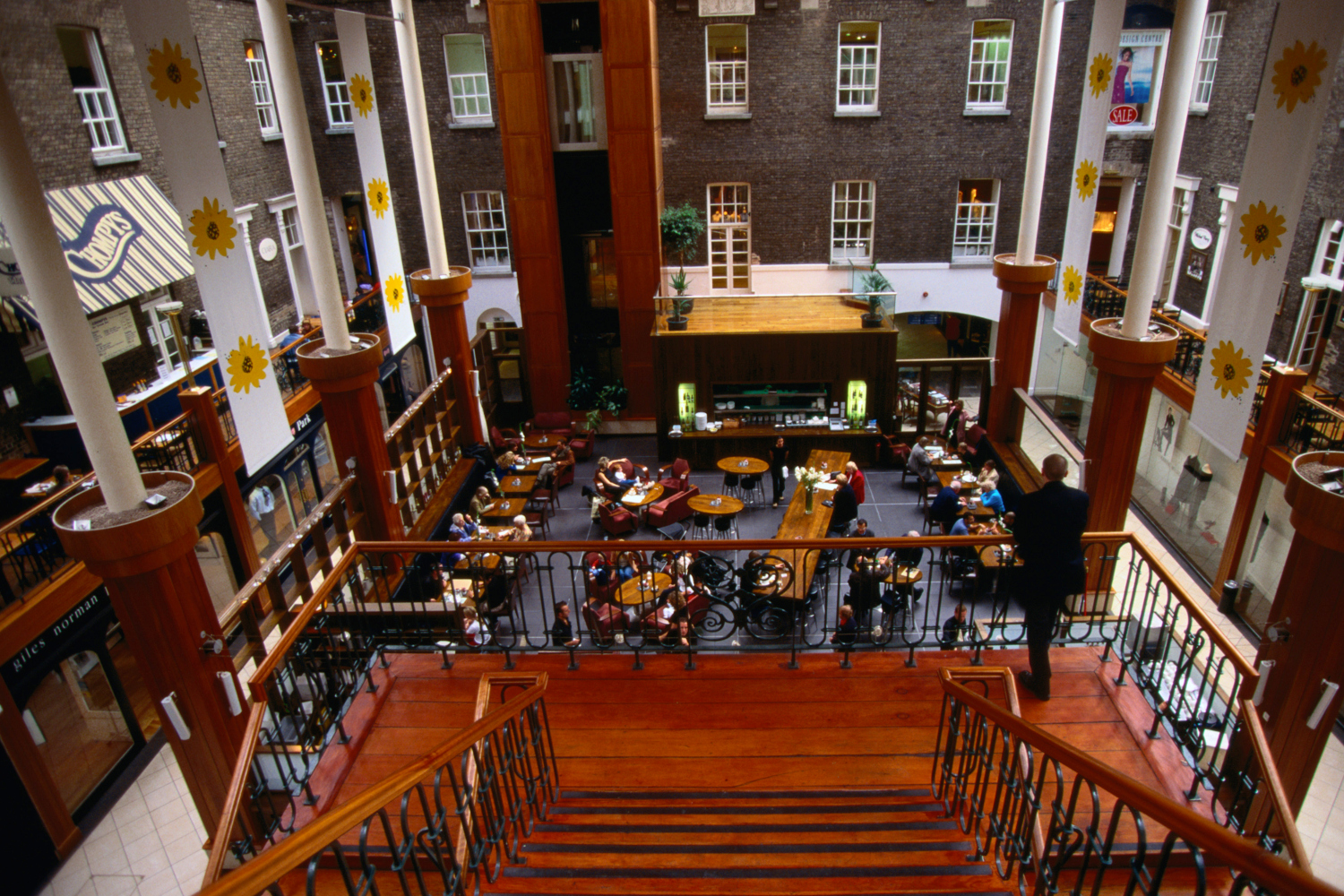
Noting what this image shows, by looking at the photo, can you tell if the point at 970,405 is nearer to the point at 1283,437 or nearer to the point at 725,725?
the point at 1283,437

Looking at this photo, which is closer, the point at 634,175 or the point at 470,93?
the point at 634,175

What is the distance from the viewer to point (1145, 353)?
21.5 feet

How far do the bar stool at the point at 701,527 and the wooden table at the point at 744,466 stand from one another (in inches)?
35.6

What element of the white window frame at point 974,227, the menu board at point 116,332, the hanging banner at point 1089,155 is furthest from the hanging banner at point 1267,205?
the menu board at point 116,332

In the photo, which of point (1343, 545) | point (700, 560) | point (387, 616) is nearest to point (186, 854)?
point (387, 616)

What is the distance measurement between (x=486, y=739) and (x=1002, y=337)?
9.81 meters

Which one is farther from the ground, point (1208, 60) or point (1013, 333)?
point (1208, 60)

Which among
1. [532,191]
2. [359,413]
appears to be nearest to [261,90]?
[532,191]

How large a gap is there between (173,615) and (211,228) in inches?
92.9

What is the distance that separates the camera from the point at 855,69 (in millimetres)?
15117

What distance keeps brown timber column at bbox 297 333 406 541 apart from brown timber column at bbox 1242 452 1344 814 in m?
6.90

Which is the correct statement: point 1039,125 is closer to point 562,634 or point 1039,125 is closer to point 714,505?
point 714,505

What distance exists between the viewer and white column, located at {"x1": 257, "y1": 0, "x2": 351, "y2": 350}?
610 cm

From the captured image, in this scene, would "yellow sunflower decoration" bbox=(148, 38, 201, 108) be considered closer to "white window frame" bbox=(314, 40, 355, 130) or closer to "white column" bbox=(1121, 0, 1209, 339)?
"white column" bbox=(1121, 0, 1209, 339)
